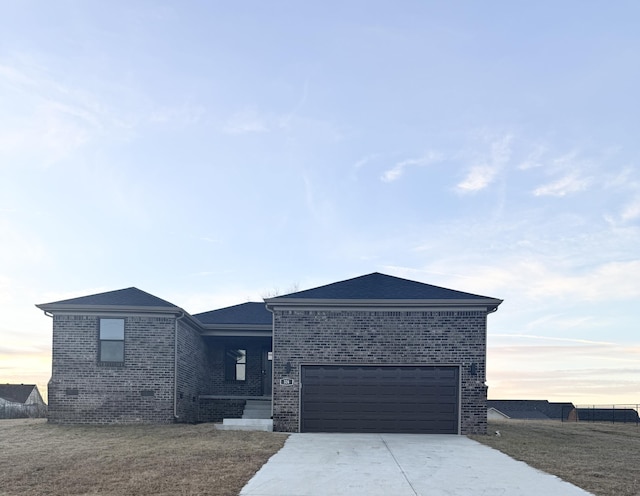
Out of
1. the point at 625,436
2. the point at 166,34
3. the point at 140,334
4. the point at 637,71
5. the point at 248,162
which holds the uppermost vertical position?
the point at 166,34

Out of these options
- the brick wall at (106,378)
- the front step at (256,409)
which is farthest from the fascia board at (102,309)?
the front step at (256,409)

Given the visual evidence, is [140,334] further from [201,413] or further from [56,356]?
[201,413]

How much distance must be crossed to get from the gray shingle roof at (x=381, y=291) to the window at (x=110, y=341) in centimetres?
537

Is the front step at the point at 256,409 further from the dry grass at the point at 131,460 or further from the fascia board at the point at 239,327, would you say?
the dry grass at the point at 131,460

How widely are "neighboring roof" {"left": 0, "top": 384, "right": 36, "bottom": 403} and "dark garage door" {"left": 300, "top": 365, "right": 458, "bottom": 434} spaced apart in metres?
45.2

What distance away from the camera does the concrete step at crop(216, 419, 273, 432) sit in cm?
1728

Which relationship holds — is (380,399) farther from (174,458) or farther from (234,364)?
(234,364)

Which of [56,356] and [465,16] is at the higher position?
[465,16]

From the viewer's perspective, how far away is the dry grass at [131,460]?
943 centimetres

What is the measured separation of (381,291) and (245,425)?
571 centimetres

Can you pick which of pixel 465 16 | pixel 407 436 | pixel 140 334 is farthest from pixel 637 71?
pixel 140 334

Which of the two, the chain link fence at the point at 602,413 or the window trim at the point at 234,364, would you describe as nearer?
the window trim at the point at 234,364

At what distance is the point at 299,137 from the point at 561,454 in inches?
456

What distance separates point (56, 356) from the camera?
742 inches
